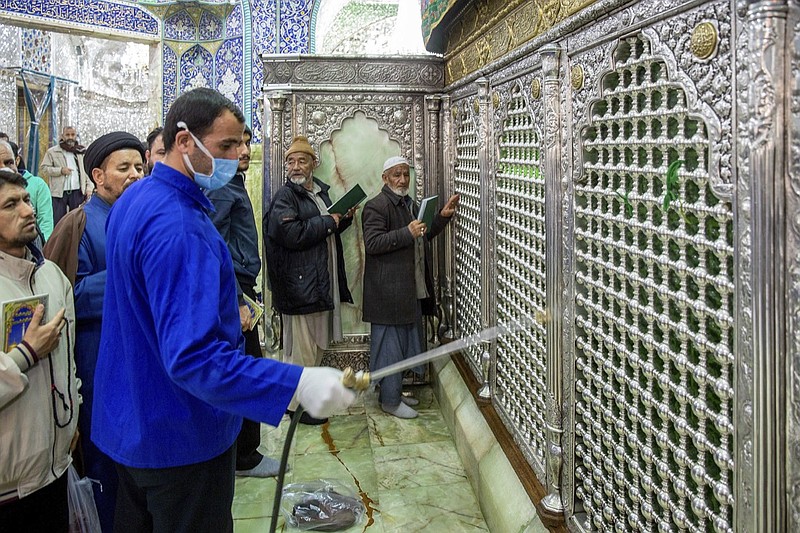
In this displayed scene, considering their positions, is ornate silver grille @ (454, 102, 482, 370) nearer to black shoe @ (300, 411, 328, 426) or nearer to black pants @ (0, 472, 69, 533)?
black shoe @ (300, 411, 328, 426)

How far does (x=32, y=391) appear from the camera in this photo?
1842 mm

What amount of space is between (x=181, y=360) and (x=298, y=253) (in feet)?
8.56

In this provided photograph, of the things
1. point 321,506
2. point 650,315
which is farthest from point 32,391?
point 650,315

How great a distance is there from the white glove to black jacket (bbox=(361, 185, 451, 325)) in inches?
101

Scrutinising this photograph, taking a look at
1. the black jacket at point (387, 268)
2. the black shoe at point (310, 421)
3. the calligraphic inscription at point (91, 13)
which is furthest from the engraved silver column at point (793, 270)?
the calligraphic inscription at point (91, 13)

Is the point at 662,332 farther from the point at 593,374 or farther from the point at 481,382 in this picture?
the point at 481,382

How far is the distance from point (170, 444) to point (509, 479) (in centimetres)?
153

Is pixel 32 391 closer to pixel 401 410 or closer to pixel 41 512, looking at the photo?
pixel 41 512

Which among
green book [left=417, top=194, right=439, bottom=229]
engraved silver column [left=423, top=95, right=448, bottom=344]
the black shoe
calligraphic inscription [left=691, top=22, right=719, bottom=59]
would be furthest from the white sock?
calligraphic inscription [left=691, top=22, right=719, bottom=59]

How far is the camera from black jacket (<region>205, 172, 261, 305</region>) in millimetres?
3262

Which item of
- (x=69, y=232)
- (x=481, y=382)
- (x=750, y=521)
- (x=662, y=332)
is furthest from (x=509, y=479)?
(x=69, y=232)

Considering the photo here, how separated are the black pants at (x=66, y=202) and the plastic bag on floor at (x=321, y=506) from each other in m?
5.53

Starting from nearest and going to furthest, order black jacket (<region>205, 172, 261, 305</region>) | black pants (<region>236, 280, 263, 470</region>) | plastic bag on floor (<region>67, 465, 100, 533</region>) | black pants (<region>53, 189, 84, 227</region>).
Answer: plastic bag on floor (<region>67, 465, 100, 533</region>), black jacket (<region>205, 172, 261, 305</region>), black pants (<region>236, 280, 263, 470</region>), black pants (<region>53, 189, 84, 227</region>)

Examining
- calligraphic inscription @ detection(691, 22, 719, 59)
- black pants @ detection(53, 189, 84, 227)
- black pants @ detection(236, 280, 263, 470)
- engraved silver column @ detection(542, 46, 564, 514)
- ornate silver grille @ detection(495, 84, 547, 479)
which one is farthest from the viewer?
black pants @ detection(53, 189, 84, 227)
